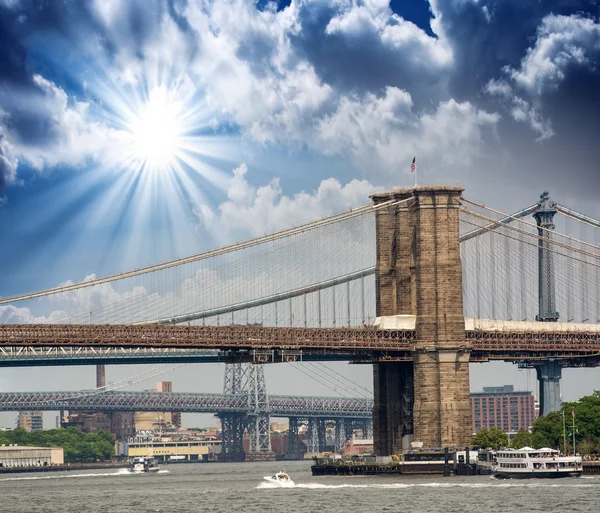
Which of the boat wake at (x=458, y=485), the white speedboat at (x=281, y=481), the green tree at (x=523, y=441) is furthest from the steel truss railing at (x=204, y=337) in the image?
the green tree at (x=523, y=441)

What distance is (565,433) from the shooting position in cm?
15175

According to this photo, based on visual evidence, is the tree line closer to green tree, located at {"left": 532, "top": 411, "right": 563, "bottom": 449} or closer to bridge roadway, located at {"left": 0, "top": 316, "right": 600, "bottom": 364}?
green tree, located at {"left": 532, "top": 411, "right": 563, "bottom": 449}

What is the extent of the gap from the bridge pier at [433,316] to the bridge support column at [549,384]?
123ft

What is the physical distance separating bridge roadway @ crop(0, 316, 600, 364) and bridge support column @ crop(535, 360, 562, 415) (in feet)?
82.8

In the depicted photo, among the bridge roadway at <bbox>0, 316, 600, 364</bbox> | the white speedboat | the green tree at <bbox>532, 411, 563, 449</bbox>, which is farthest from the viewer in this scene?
the green tree at <bbox>532, 411, 563, 449</bbox>

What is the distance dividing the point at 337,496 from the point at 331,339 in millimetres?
30183

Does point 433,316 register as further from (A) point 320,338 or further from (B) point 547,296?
(B) point 547,296

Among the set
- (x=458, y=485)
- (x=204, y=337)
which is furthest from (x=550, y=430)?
(x=204, y=337)

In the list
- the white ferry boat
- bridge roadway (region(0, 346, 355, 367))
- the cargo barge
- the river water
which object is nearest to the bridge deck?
the cargo barge

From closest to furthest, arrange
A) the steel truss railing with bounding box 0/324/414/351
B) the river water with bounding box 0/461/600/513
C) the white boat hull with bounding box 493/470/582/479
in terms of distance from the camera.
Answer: the river water with bounding box 0/461/600/513 → the white boat hull with bounding box 493/470/582/479 → the steel truss railing with bounding box 0/324/414/351

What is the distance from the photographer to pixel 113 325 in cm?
A: 13825

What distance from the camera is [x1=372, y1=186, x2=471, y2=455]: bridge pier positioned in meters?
144

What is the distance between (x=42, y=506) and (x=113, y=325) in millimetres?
27328

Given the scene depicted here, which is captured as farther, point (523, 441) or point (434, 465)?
point (523, 441)
